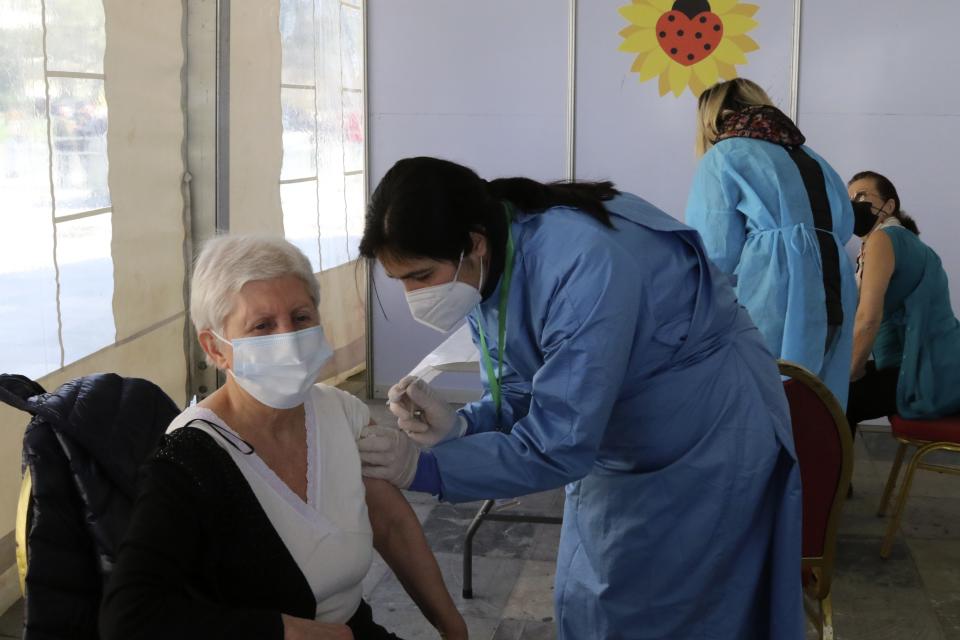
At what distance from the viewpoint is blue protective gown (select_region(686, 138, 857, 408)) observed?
263 centimetres

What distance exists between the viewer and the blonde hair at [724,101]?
2.67m

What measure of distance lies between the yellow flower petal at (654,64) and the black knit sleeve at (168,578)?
3434 millimetres

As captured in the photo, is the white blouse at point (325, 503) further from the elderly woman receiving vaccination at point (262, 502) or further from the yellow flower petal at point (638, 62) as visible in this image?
the yellow flower petal at point (638, 62)

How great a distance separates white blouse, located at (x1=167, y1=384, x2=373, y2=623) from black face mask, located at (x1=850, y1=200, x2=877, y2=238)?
2.20m

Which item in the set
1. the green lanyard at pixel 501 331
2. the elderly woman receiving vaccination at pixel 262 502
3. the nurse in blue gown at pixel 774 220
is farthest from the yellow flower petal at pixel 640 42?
the elderly woman receiving vaccination at pixel 262 502

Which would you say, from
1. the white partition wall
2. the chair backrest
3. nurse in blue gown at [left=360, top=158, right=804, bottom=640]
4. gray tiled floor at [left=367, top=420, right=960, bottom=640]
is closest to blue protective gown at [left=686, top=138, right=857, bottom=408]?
gray tiled floor at [left=367, top=420, right=960, bottom=640]

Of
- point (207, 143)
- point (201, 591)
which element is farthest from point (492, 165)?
point (201, 591)

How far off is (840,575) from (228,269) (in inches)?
85.9

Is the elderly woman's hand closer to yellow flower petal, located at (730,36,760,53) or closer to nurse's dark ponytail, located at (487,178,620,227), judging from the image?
nurse's dark ponytail, located at (487,178,620,227)

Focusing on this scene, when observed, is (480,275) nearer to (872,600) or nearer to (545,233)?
(545,233)

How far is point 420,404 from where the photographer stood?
159 cm

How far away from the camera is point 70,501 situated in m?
1.32

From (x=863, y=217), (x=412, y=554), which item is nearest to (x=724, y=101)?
(x=863, y=217)

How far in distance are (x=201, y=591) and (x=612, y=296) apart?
644mm
